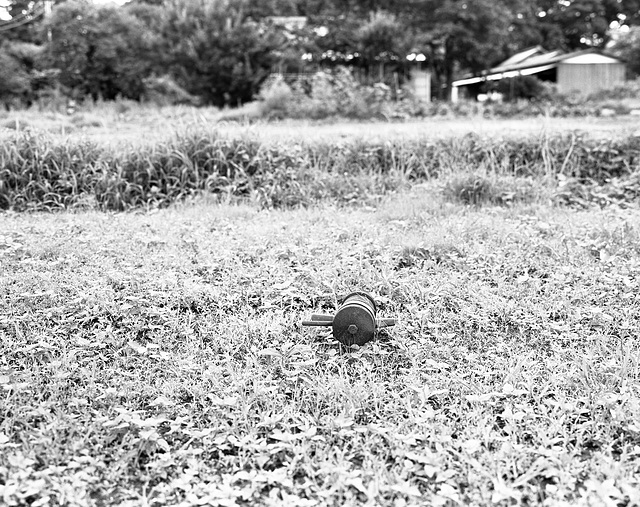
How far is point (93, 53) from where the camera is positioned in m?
15.1

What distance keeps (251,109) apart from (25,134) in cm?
571

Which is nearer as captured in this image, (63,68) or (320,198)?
(320,198)

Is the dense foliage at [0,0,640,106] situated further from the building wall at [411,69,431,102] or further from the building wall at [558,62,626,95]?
the building wall at [558,62,626,95]

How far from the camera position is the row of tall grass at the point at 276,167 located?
19.8ft

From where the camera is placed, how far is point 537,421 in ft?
7.73

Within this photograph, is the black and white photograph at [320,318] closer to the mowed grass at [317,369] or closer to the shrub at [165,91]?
the mowed grass at [317,369]

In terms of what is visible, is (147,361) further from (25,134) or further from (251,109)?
(251,109)

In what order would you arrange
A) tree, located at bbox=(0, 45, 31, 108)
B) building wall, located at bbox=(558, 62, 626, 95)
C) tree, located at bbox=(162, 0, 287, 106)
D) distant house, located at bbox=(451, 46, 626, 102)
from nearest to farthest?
tree, located at bbox=(0, 45, 31, 108)
tree, located at bbox=(162, 0, 287, 106)
distant house, located at bbox=(451, 46, 626, 102)
building wall, located at bbox=(558, 62, 626, 95)

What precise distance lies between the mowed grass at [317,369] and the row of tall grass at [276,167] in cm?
147

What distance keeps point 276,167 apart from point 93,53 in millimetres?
10582

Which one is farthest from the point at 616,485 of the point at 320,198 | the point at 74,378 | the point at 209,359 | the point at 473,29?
the point at 473,29

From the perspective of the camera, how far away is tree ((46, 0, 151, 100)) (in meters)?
14.9

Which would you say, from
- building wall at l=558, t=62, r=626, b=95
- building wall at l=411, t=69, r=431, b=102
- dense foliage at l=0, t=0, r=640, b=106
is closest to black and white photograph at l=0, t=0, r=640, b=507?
dense foliage at l=0, t=0, r=640, b=106

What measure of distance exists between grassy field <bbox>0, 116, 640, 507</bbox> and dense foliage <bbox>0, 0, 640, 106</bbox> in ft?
36.6
